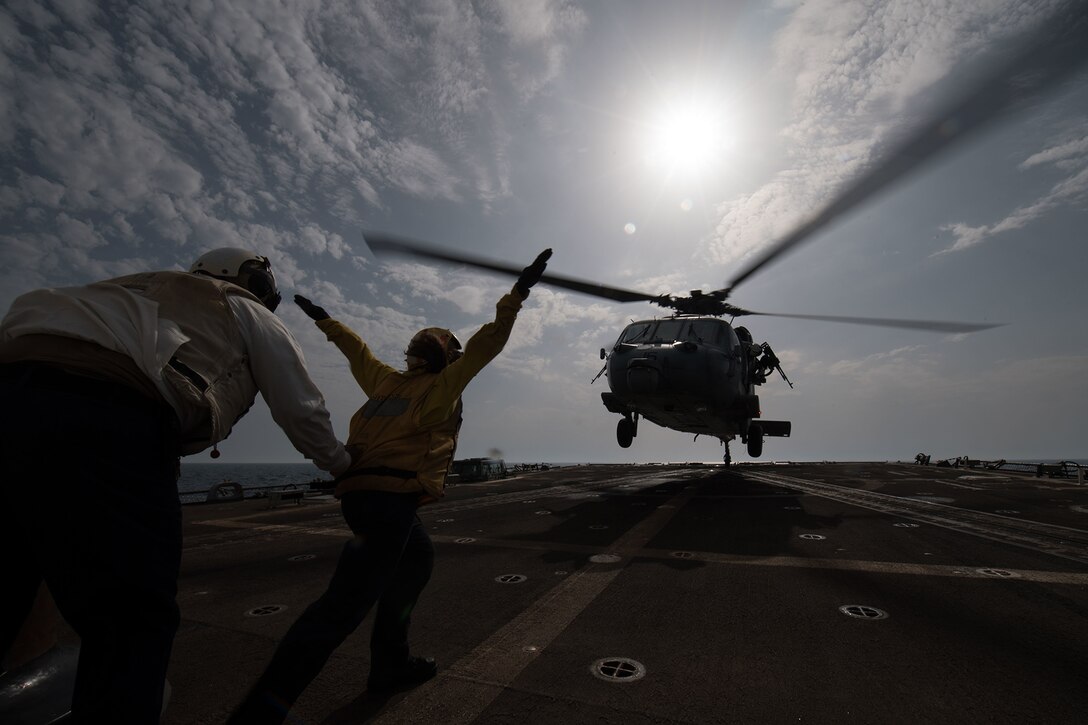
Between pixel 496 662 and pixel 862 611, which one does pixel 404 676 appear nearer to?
pixel 496 662

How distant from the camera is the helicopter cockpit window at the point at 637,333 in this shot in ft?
44.9

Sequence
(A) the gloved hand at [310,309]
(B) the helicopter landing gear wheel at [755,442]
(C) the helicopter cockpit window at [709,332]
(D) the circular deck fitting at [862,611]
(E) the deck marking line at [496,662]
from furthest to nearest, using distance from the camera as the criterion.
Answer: (B) the helicopter landing gear wheel at [755,442] < (C) the helicopter cockpit window at [709,332] < (D) the circular deck fitting at [862,611] < (A) the gloved hand at [310,309] < (E) the deck marking line at [496,662]

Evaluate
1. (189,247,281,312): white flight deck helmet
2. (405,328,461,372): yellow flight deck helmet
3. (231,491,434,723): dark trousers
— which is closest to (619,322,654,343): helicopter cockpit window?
(405,328,461,372): yellow flight deck helmet

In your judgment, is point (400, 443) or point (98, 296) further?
point (400, 443)

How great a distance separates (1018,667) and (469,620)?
3.53 m

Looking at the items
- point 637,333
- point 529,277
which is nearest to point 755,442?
point 637,333

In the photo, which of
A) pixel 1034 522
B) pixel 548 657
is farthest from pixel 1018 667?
pixel 1034 522

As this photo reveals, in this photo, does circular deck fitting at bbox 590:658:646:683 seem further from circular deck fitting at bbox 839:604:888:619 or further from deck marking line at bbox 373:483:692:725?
circular deck fitting at bbox 839:604:888:619

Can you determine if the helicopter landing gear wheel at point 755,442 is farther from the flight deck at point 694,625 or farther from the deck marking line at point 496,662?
the deck marking line at point 496,662

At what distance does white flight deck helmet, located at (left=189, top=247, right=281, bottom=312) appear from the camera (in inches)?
90.3

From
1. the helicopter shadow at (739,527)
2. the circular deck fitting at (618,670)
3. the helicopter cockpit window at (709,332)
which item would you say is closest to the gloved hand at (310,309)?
the circular deck fitting at (618,670)

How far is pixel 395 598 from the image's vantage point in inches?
111

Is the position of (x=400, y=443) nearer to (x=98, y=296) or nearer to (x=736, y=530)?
(x=98, y=296)

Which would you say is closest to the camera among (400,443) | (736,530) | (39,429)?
(39,429)
